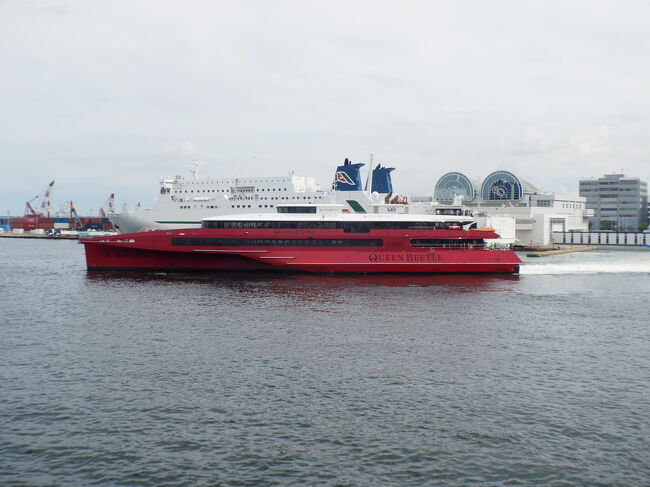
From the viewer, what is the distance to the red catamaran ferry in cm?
4356

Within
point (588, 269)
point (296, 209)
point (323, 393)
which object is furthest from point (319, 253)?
point (323, 393)

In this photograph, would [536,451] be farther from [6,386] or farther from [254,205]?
[254,205]

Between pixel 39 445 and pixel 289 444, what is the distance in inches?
226

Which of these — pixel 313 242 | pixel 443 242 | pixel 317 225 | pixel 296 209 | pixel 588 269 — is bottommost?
pixel 588 269

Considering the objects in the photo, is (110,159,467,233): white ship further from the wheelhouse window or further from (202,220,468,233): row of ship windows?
(202,220,468,233): row of ship windows

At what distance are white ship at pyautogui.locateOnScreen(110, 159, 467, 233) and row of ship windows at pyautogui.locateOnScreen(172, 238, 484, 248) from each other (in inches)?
810

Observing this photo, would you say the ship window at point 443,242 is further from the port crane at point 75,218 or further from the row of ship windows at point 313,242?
the port crane at point 75,218

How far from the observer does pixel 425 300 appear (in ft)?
106

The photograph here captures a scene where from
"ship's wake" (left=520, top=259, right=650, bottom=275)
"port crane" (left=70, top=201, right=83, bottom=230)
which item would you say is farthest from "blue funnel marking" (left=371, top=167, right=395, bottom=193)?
"port crane" (left=70, top=201, right=83, bottom=230)

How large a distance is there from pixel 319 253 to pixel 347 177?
70.5 ft

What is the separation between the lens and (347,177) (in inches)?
2500

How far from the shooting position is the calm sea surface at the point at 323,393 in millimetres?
12281

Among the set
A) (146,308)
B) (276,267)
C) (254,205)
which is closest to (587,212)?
(254,205)

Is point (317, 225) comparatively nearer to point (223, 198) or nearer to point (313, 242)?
point (313, 242)
